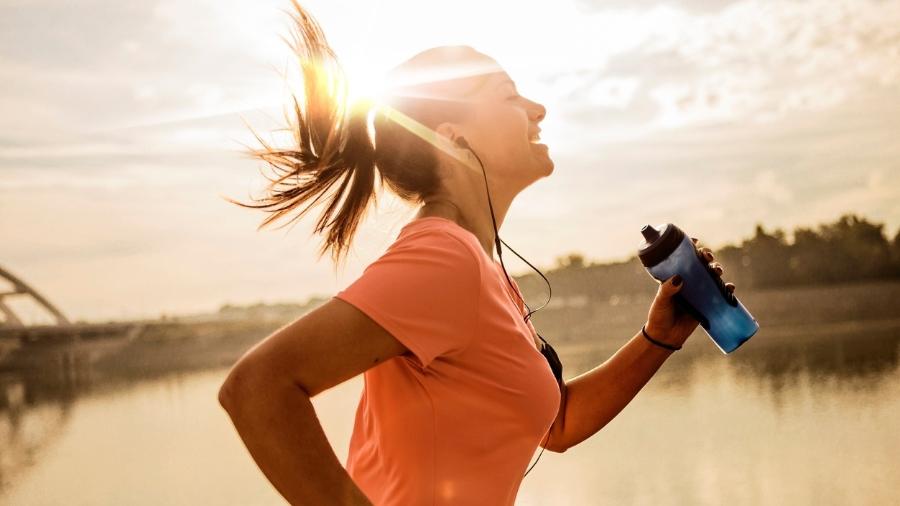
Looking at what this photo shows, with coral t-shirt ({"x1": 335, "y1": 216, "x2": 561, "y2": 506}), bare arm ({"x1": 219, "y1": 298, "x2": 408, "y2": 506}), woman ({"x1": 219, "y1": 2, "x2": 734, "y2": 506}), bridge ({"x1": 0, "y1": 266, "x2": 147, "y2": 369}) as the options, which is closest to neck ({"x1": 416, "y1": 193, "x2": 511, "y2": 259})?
woman ({"x1": 219, "y1": 2, "x2": 734, "y2": 506})

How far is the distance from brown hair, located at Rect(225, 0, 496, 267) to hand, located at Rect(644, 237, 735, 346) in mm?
633

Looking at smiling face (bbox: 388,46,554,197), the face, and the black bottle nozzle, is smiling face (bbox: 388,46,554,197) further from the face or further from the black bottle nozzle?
the black bottle nozzle

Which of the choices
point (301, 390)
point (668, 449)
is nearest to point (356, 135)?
point (301, 390)

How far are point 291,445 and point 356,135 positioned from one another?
0.53 m

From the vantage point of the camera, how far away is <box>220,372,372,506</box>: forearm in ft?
3.35

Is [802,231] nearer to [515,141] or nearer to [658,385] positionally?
[658,385]

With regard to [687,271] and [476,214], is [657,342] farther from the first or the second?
[476,214]

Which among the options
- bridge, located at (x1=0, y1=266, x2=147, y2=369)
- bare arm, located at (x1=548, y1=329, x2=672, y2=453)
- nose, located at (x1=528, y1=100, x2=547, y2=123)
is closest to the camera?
nose, located at (x1=528, y1=100, x2=547, y2=123)

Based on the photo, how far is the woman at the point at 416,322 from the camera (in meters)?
1.03

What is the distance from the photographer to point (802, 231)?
52.8m

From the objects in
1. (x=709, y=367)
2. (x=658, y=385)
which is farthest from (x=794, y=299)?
(x=658, y=385)

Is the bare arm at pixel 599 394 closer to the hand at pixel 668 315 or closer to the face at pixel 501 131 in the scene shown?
the hand at pixel 668 315

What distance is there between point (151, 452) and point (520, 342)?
2600cm

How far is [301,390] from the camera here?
40.4 inches
